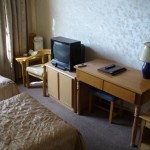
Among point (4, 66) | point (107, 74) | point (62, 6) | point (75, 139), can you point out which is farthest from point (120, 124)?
point (4, 66)

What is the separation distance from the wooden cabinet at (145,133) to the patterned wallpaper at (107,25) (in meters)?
0.78

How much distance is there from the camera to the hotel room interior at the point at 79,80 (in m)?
1.89

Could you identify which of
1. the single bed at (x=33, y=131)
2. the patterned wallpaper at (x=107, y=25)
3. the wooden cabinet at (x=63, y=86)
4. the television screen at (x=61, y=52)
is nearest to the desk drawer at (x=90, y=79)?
the wooden cabinet at (x=63, y=86)

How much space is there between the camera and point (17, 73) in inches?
166

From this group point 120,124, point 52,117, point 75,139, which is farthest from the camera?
point 120,124

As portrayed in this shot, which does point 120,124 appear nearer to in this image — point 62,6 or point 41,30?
point 62,6

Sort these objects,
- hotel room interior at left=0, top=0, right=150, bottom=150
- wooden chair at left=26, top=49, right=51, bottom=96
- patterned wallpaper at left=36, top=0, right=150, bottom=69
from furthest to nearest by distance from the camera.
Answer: wooden chair at left=26, top=49, right=51, bottom=96, patterned wallpaper at left=36, top=0, right=150, bottom=69, hotel room interior at left=0, top=0, right=150, bottom=150

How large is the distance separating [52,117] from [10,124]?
1.23 ft

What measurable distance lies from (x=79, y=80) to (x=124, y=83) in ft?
2.38

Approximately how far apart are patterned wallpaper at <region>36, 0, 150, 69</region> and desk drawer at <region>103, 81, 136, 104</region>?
1.95 ft

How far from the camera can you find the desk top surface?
2232mm

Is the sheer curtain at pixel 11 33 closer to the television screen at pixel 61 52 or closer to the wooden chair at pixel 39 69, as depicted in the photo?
the wooden chair at pixel 39 69

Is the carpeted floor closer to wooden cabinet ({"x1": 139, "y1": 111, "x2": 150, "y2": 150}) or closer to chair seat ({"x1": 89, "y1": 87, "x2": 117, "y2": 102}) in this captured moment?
wooden cabinet ({"x1": 139, "y1": 111, "x2": 150, "y2": 150})

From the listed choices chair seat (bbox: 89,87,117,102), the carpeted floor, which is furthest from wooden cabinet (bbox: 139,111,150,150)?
chair seat (bbox: 89,87,117,102)
